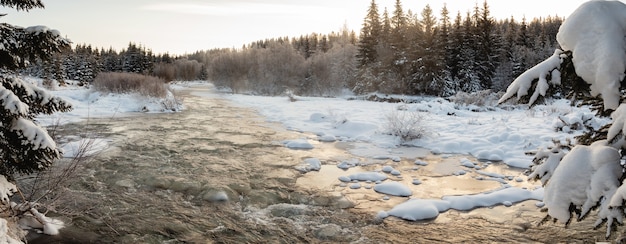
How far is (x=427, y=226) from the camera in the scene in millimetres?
6238

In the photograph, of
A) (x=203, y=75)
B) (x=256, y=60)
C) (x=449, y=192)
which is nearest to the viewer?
(x=449, y=192)

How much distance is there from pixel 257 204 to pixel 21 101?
4052 mm

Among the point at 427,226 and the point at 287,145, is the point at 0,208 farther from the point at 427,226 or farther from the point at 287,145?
the point at 287,145

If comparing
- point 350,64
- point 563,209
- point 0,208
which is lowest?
point 0,208

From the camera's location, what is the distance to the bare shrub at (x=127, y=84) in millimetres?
25594

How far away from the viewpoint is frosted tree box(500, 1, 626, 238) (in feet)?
8.14

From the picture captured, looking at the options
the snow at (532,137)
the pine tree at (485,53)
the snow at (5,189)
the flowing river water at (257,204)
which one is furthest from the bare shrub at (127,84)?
the pine tree at (485,53)

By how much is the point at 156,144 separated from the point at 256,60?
45022 mm

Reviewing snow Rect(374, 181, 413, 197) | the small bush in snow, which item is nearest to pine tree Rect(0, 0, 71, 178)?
snow Rect(374, 181, 413, 197)

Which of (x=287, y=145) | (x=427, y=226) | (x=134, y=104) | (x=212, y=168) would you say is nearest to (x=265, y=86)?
(x=134, y=104)

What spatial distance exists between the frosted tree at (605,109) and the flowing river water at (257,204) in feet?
10.6

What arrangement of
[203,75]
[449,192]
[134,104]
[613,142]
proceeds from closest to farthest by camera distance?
[613,142]
[449,192]
[134,104]
[203,75]

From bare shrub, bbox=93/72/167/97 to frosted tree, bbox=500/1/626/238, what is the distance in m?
25.3

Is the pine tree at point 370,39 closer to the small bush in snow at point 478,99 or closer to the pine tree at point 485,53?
the pine tree at point 485,53
